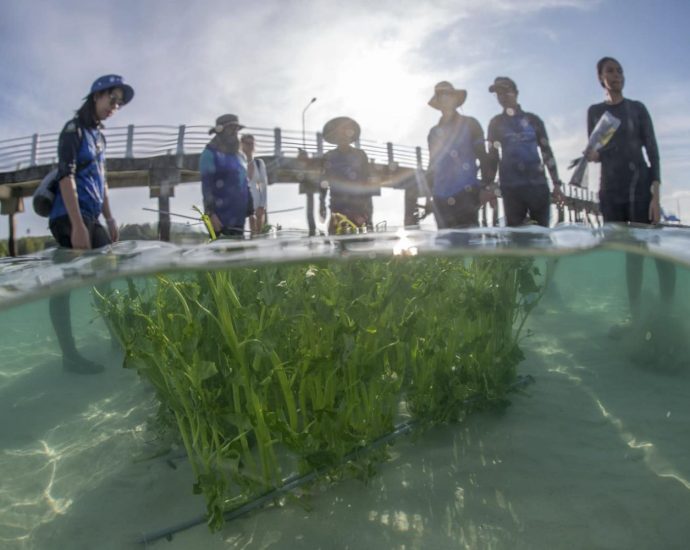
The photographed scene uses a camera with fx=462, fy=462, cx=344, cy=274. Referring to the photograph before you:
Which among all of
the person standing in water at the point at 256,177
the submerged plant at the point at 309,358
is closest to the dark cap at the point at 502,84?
the submerged plant at the point at 309,358

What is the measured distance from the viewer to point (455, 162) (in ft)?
22.0

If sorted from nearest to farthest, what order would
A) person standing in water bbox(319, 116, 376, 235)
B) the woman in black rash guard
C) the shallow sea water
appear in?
the shallow sea water, the woman in black rash guard, person standing in water bbox(319, 116, 376, 235)

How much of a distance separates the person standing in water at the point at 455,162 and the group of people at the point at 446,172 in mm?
15

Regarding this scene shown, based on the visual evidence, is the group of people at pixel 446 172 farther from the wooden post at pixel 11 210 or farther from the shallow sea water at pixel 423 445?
the wooden post at pixel 11 210

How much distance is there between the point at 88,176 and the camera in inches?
192

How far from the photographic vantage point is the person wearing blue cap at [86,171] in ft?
14.8

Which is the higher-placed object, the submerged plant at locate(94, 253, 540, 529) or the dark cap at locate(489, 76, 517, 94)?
the dark cap at locate(489, 76, 517, 94)

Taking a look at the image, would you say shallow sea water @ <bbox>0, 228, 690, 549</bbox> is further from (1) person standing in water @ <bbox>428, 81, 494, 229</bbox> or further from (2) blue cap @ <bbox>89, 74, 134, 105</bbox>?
(2) blue cap @ <bbox>89, 74, 134, 105</bbox>

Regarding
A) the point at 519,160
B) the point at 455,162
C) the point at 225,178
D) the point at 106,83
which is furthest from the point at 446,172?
the point at 106,83

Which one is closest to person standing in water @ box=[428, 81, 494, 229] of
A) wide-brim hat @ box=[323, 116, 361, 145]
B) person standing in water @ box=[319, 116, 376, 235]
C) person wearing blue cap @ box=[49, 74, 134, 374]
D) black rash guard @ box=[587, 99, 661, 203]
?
person standing in water @ box=[319, 116, 376, 235]

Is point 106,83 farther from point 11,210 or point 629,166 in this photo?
point 11,210

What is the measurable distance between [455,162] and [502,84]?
127 centimetres

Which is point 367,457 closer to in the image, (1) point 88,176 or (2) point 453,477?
(2) point 453,477

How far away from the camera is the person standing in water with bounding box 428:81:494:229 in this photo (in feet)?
22.1
